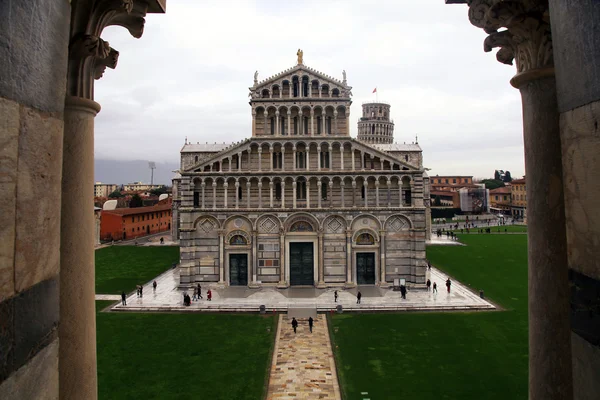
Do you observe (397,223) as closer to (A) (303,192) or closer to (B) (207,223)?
(A) (303,192)

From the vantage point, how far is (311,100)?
30.0 m

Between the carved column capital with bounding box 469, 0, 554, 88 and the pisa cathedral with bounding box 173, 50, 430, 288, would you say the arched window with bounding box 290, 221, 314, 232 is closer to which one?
the pisa cathedral with bounding box 173, 50, 430, 288

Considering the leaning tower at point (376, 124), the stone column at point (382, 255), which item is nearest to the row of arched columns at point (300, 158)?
the stone column at point (382, 255)

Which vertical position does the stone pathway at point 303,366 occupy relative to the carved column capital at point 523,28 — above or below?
below

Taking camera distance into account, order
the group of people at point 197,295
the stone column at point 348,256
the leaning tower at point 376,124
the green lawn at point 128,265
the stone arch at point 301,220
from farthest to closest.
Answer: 1. the leaning tower at point 376,124
2. the green lawn at point 128,265
3. the stone arch at point 301,220
4. the stone column at point 348,256
5. the group of people at point 197,295

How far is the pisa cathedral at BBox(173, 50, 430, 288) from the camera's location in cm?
2912

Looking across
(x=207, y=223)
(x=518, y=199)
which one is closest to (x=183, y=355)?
(x=207, y=223)

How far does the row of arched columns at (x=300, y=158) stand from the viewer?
2958 cm

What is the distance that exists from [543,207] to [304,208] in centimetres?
2508

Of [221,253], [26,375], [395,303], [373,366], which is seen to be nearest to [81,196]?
[26,375]

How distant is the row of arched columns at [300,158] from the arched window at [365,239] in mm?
5208

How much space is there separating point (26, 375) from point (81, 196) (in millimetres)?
2094

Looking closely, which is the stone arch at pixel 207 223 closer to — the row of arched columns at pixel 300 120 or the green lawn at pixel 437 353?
the row of arched columns at pixel 300 120

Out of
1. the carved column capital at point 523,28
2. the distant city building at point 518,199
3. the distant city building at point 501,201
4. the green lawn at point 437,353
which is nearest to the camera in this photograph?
the carved column capital at point 523,28
